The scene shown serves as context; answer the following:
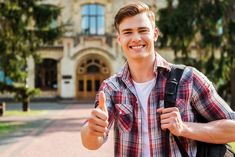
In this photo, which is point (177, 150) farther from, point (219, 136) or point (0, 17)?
point (0, 17)

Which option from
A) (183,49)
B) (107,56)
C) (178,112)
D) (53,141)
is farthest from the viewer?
(107,56)

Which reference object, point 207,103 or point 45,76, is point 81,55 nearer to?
point 45,76

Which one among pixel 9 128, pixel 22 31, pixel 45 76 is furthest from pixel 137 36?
pixel 45 76

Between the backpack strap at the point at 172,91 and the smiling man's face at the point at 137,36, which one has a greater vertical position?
the smiling man's face at the point at 137,36

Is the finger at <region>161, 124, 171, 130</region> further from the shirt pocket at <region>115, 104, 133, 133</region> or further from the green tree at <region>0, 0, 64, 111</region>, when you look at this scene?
the green tree at <region>0, 0, 64, 111</region>

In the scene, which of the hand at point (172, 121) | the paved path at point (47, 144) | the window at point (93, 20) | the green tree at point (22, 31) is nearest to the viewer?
the hand at point (172, 121)

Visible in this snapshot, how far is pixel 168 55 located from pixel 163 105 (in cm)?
3769

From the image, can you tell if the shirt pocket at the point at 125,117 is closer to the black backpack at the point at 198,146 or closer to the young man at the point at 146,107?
the young man at the point at 146,107

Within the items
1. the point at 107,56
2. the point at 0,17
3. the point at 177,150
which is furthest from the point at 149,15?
the point at 107,56

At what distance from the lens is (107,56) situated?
131 ft

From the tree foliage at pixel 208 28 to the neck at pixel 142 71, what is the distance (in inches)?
742

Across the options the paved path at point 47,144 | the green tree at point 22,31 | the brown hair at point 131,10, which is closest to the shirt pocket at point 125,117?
the brown hair at point 131,10

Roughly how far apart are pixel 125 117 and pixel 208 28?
2050 centimetres

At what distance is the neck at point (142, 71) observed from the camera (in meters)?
2.69
